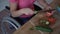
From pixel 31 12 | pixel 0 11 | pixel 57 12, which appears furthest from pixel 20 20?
pixel 0 11

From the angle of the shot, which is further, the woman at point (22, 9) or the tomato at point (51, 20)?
the woman at point (22, 9)

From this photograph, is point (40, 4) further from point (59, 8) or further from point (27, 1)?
point (59, 8)

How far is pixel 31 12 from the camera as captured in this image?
1.36m

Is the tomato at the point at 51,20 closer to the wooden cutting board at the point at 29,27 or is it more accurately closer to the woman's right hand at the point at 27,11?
the wooden cutting board at the point at 29,27

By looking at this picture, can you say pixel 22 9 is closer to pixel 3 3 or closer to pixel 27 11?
pixel 27 11

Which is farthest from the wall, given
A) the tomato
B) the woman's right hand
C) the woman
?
the tomato

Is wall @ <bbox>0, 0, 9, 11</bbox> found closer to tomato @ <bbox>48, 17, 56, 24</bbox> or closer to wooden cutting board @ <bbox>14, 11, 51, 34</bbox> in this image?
wooden cutting board @ <bbox>14, 11, 51, 34</bbox>

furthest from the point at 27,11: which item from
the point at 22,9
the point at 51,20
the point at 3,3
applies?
the point at 3,3

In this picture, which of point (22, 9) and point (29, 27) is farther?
point (22, 9)

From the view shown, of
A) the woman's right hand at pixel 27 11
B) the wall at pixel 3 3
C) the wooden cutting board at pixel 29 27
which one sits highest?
the woman's right hand at pixel 27 11

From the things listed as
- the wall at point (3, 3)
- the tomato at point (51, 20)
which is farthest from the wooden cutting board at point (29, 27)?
the wall at point (3, 3)

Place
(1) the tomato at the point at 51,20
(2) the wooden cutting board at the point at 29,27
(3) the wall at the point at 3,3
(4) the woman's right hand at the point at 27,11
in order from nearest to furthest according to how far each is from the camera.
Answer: (2) the wooden cutting board at the point at 29,27 → (1) the tomato at the point at 51,20 → (4) the woman's right hand at the point at 27,11 → (3) the wall at the point at 3,3

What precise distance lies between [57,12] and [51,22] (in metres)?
0.23

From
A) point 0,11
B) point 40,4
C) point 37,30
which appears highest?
point 40,4
